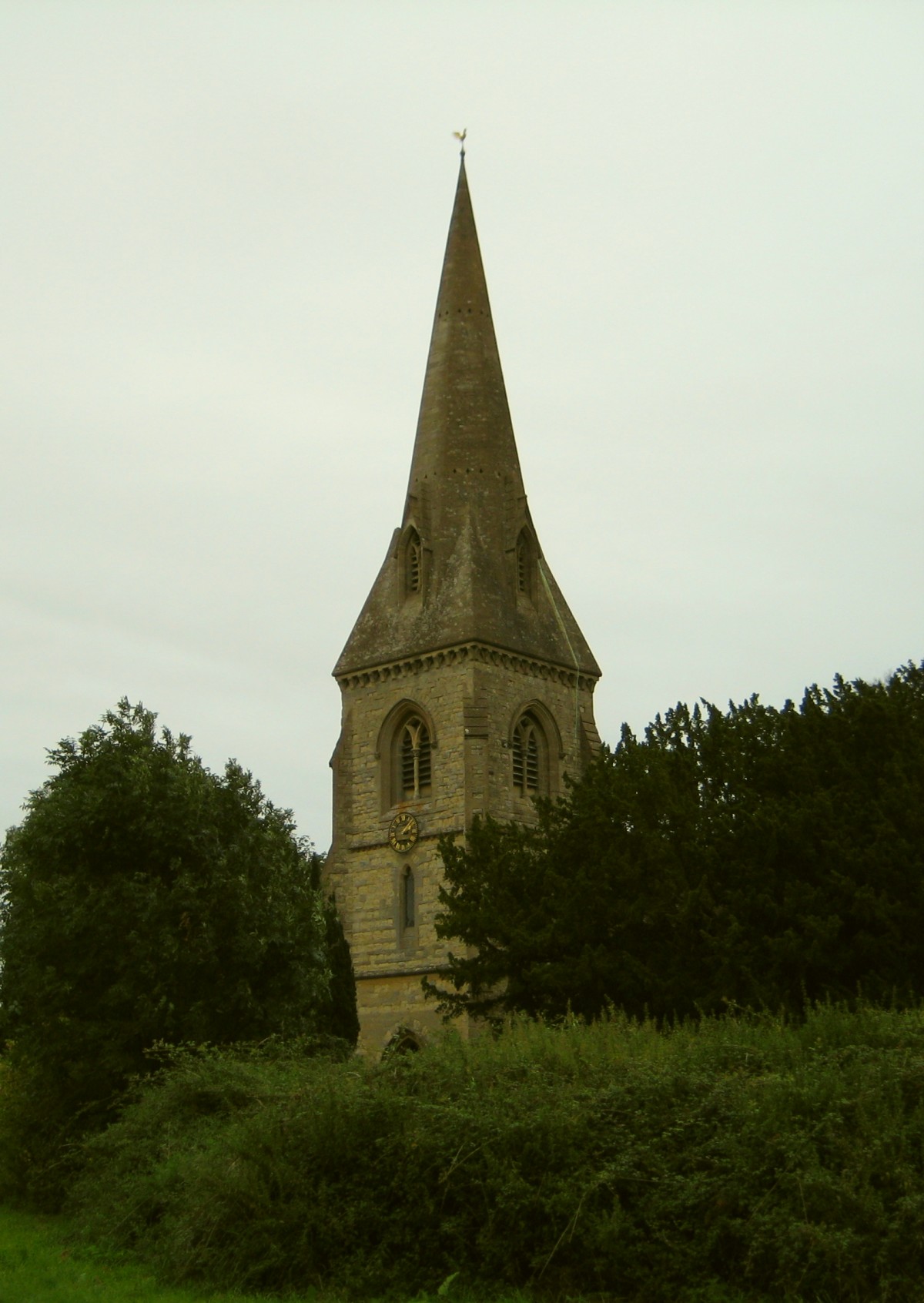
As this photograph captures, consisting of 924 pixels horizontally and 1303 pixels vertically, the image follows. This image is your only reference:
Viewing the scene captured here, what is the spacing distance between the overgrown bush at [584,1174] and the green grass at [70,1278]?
0.38m

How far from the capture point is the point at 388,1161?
41.5 ft

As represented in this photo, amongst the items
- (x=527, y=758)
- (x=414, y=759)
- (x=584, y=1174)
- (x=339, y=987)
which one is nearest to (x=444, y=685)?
(x=414, y=759)

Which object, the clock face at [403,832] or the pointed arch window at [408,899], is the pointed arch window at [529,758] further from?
the pointed arch window at [408,899]

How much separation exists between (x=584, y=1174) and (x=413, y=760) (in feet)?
99.8

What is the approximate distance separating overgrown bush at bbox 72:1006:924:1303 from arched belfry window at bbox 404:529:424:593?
96.5 feet

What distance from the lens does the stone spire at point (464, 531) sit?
1678 inches

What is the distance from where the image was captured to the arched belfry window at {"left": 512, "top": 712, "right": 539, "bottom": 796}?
4188 centimetres

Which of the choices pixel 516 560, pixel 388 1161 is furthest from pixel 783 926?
pixel 516 560

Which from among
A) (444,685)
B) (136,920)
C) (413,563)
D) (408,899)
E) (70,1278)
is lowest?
(70,1278)

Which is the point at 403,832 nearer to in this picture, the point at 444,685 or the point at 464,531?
the point at 444,685

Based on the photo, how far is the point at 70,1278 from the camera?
1310 centimetres

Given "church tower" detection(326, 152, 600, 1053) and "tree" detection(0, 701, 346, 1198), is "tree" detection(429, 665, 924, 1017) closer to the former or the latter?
"tree" detection(0, 701, 346, 1198)

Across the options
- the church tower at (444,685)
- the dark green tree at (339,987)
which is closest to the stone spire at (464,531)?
the church tower at (444,685)

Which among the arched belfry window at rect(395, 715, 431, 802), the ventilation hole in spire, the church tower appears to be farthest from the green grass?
the ventilation hole in spire
